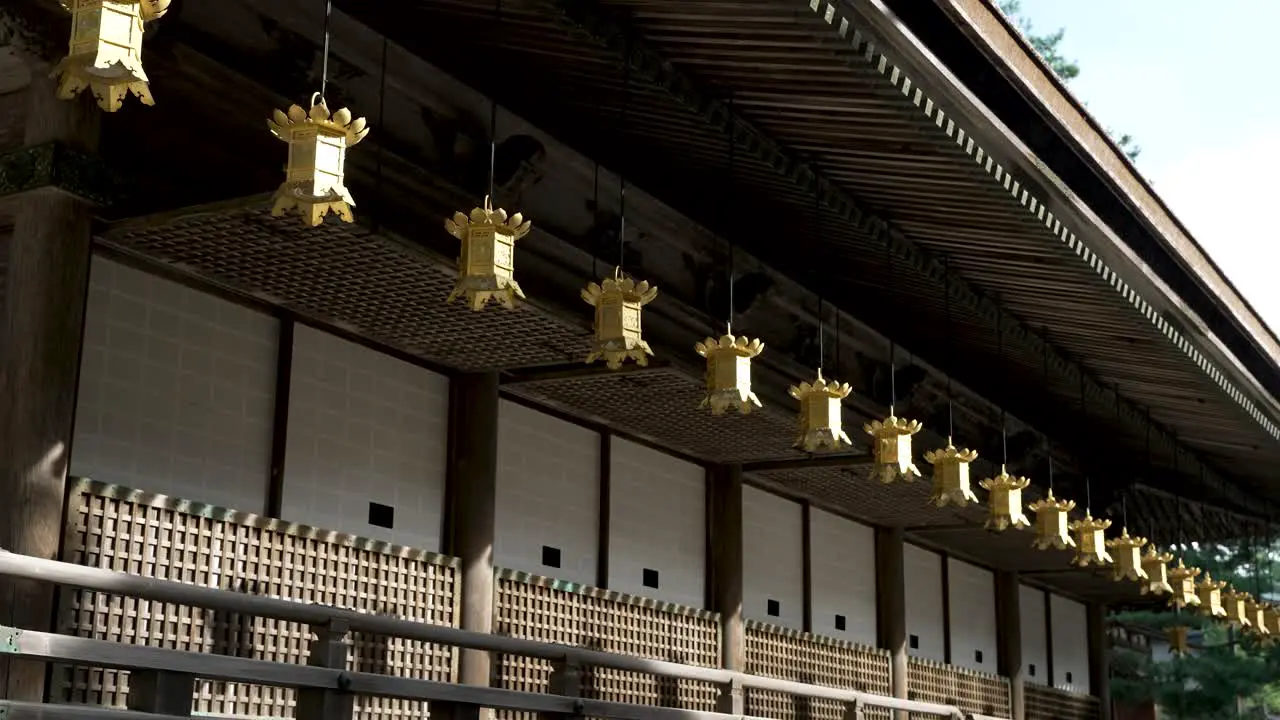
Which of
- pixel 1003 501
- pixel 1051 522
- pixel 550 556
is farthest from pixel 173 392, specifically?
pixel 1051 522

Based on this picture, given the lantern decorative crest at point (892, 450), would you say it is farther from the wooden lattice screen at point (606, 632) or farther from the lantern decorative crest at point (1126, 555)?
the lantern decorative crest at point (1126, 555)

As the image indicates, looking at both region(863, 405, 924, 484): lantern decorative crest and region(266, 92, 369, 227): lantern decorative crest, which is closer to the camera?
region(266, 92, 369, 227): lantern decorative crest

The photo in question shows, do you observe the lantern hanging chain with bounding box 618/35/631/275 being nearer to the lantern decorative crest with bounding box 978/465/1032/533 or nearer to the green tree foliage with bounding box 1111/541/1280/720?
the lantern decorative crest with bounding box 978/465/1032/533

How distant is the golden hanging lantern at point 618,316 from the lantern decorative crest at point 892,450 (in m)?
3.36

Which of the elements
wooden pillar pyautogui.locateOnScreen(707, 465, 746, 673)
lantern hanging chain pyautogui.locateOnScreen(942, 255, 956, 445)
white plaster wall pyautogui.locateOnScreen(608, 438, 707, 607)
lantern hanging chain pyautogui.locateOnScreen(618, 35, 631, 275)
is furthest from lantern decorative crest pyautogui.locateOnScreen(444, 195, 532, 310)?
wooden pillar pyautogui.locateOnScreen(707, 465, 746, 673)

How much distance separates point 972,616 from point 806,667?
557 centimetres

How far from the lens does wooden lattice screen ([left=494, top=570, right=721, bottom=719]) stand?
11.0 metres

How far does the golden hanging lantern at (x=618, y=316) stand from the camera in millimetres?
8570

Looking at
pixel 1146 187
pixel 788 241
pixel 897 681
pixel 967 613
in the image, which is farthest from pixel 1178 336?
pixel 967 613

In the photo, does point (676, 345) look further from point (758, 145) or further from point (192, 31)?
point (192, 31)

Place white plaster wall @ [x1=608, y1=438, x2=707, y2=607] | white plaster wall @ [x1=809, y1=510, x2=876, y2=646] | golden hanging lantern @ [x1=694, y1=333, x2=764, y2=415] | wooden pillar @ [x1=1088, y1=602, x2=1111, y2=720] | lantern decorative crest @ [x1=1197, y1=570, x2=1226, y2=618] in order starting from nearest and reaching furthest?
golden hanging lantern @ [x1=694, y1=333, x2=764, y2=415] → white plaster wall @ [x1=608, y1=438, x2=707, y2=607] → white plaster wall @ [x1=809, y1=510, x2=876, y2=646] → lantern decorative crest @ [x1=1197, y1=570, x2=1226, y2=618] → wooden pillar @ [x1=1088, y1=602, x2=1111, y2=720]

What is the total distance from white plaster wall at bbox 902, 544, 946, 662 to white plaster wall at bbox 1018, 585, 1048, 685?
271cm

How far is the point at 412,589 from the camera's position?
33.1 ft

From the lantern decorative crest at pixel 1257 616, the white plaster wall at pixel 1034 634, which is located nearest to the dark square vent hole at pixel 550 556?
the white plaster wall at pixel 1034 634
